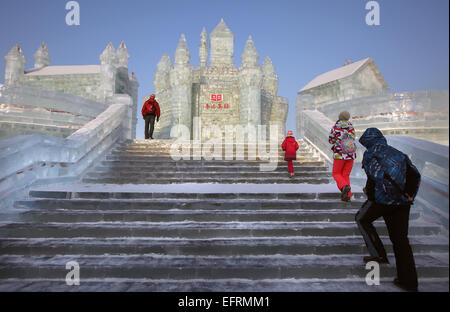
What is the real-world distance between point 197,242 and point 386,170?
213 cm

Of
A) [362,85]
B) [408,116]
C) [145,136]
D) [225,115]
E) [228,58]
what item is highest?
[228,58]

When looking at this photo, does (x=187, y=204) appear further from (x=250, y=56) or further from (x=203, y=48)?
(x=203, y=48)

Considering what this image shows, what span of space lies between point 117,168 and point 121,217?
2.84 m

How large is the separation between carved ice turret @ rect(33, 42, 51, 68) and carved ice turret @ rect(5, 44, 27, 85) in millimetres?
4588

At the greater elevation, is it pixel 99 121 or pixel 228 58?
pixel 228 58

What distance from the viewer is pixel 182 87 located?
879 inches

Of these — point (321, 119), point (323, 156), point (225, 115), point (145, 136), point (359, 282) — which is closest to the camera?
point (359, 282)

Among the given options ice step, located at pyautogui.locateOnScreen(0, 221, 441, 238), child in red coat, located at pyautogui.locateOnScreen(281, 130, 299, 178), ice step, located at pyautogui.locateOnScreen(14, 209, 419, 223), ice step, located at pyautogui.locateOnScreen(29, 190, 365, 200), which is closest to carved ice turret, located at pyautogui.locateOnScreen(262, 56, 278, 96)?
child in red coat, located at pyautogui.locateOnScreen(281, 130, 299, 178)

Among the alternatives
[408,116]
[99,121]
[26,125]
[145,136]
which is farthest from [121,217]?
[408,116]

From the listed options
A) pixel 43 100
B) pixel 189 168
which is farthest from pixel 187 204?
pixel 43 100

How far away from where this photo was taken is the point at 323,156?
6383 mm

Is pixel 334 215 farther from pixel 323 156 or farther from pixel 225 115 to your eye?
pixel 225 115

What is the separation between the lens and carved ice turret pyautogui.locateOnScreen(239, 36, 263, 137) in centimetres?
2205
